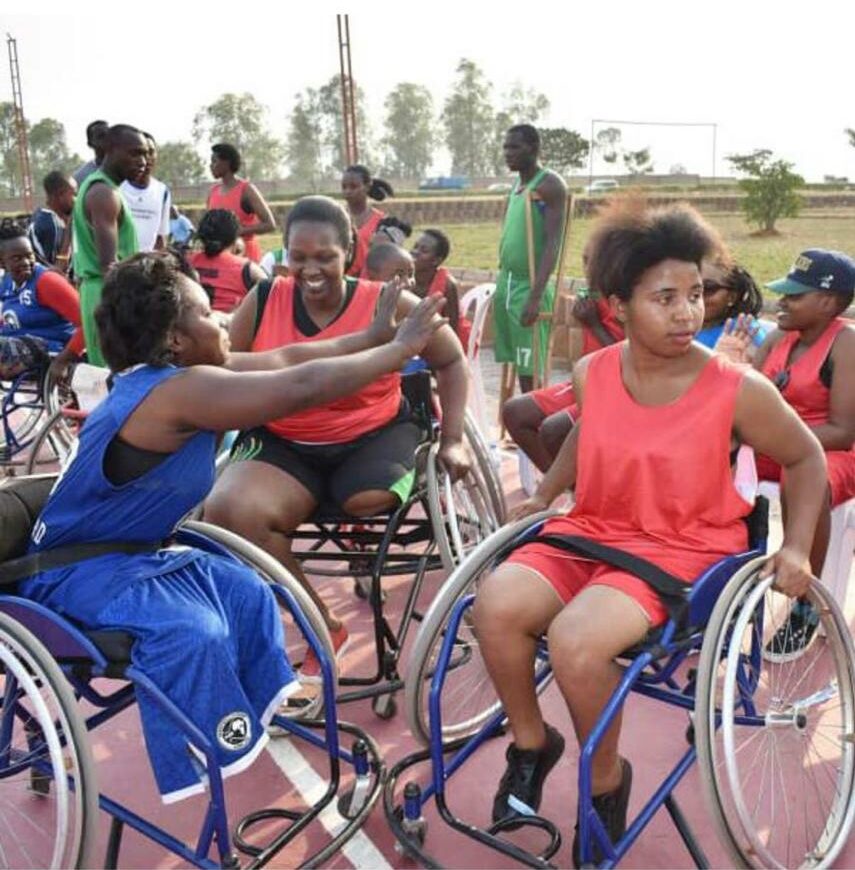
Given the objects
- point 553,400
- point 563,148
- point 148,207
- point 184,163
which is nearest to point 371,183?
point 148,207

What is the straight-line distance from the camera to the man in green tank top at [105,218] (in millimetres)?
4984

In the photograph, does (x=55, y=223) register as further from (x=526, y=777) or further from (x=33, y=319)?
(x=526, y=777)

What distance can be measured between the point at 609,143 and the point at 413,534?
22211 millimetres

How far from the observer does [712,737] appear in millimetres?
2025

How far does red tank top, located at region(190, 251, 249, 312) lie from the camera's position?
6055mm

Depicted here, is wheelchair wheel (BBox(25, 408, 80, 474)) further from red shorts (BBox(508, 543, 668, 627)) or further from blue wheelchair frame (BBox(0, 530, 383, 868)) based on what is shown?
red shorts (BBox(508, 543, 668, 627))

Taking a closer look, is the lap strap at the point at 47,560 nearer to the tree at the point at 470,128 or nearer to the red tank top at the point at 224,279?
the red tank top at the point at 224,279

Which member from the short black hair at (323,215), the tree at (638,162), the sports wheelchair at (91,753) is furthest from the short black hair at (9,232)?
the tree at (638,162)

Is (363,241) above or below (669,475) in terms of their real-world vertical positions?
above

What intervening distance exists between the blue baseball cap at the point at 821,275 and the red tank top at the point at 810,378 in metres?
0.15

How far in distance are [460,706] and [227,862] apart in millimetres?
1149

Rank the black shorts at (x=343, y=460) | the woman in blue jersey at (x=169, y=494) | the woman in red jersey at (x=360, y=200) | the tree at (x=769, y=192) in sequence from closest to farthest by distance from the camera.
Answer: the woman in blue jersey at (x=169, y=494), the black shorts at (x=343, y=460), the woman in red jersey at (x=360, y=200), the tree at (x=769, y=192)

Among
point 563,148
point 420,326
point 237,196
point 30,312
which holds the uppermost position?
point 563,148

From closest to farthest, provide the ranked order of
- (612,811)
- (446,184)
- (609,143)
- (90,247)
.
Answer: (612,811) → (90,247) → (609,143) → (446,184)
